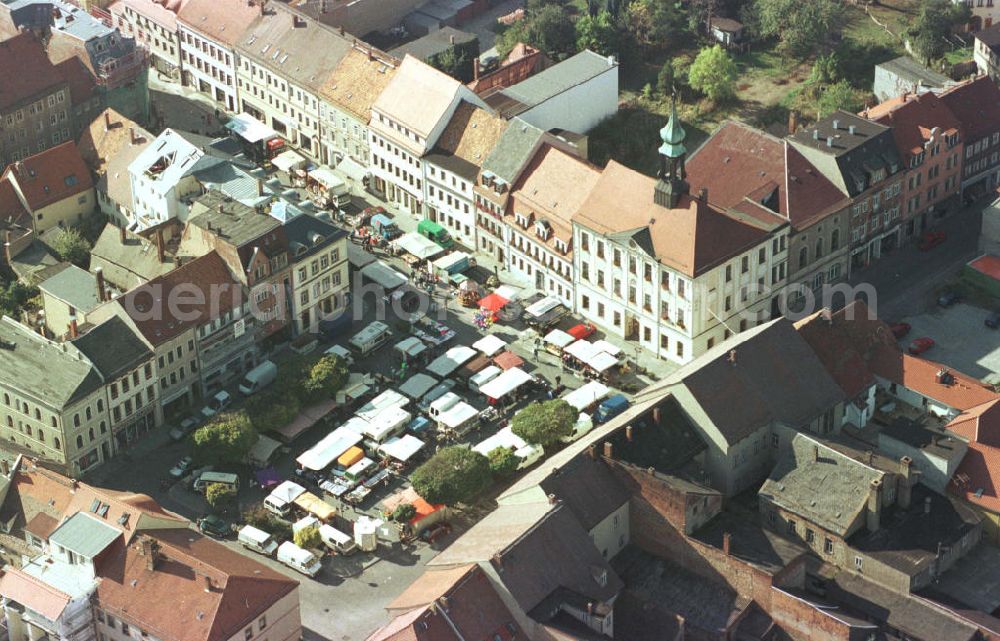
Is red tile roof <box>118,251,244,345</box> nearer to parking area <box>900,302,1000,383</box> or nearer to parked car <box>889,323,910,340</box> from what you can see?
parked car <box>889,323,910,340</box>

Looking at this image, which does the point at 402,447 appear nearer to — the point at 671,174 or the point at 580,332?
the point at 580,332

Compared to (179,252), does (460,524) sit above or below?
below

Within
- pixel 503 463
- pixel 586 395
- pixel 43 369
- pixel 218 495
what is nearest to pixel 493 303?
pixel 586 395

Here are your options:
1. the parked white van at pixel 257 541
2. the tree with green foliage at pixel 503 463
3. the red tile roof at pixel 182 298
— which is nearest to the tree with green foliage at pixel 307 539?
the parked white van at pixel 257 541

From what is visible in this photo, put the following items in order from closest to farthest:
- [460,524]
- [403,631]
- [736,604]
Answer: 1. [403,631]
2. [736,604]
3. [460,524]

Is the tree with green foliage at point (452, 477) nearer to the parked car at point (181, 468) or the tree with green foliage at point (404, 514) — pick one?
the tree with green foliage at point (404, 514)

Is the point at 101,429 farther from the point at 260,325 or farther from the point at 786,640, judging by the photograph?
the point at 786,640

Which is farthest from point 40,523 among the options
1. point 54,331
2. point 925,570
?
point 925,570
